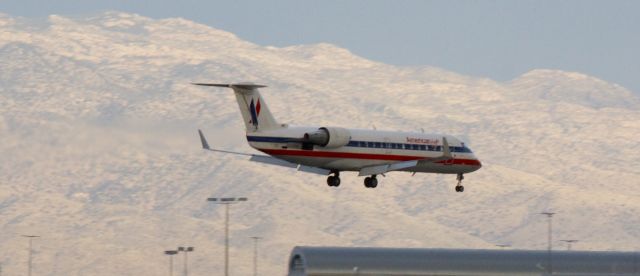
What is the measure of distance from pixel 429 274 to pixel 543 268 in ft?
33.2

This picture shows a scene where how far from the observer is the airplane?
13600 centimetres

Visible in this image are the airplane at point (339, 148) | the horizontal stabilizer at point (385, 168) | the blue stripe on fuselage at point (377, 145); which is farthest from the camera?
the horizontal stabilizer at point (385, 168)

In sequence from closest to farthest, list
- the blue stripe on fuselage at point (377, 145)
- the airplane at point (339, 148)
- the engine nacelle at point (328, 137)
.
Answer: the blue stripe on fuselage at point (377, 145) → the airplane at point (339, 148) → the engine nacelle at point (328, 137)

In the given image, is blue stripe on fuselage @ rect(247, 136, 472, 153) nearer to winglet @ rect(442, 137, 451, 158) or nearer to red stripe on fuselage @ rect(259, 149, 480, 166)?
red stripe on fuselage @ rect(259, 149, 480, 166)

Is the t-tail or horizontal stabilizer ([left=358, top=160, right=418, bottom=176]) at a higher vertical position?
the t-tail

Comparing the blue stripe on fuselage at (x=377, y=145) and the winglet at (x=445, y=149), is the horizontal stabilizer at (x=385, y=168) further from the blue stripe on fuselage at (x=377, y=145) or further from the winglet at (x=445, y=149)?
the winglet at (x=445, y=149)

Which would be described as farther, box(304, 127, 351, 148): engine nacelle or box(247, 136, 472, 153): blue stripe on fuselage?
box(304, 127, 351, 148): engine nacelle

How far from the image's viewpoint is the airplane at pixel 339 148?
136 metres

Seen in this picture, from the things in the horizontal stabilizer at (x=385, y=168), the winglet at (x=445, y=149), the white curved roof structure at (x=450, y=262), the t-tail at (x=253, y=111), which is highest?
the t-tail at (x=253, y=111)

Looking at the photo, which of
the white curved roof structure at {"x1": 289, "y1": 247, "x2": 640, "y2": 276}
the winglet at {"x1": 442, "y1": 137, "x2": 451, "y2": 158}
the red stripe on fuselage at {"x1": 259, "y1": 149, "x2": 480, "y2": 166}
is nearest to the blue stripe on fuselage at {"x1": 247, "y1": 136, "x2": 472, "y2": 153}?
the red stripe on fuselage at {"x1": 259, "y1": 149, "x2": 480, "y2": 166}

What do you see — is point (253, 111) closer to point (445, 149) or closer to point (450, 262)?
point (445, 149)

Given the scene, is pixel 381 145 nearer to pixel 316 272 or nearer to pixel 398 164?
pixel 398 164

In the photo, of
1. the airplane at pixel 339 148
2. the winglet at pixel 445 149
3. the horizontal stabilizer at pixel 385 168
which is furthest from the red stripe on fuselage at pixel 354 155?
the winglet at pixel 445 149

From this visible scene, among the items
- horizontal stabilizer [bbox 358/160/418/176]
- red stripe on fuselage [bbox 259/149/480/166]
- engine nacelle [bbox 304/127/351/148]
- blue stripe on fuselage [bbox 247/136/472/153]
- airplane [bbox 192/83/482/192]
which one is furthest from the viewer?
horizontal stabilizer [bbox 358/160/418/176]
